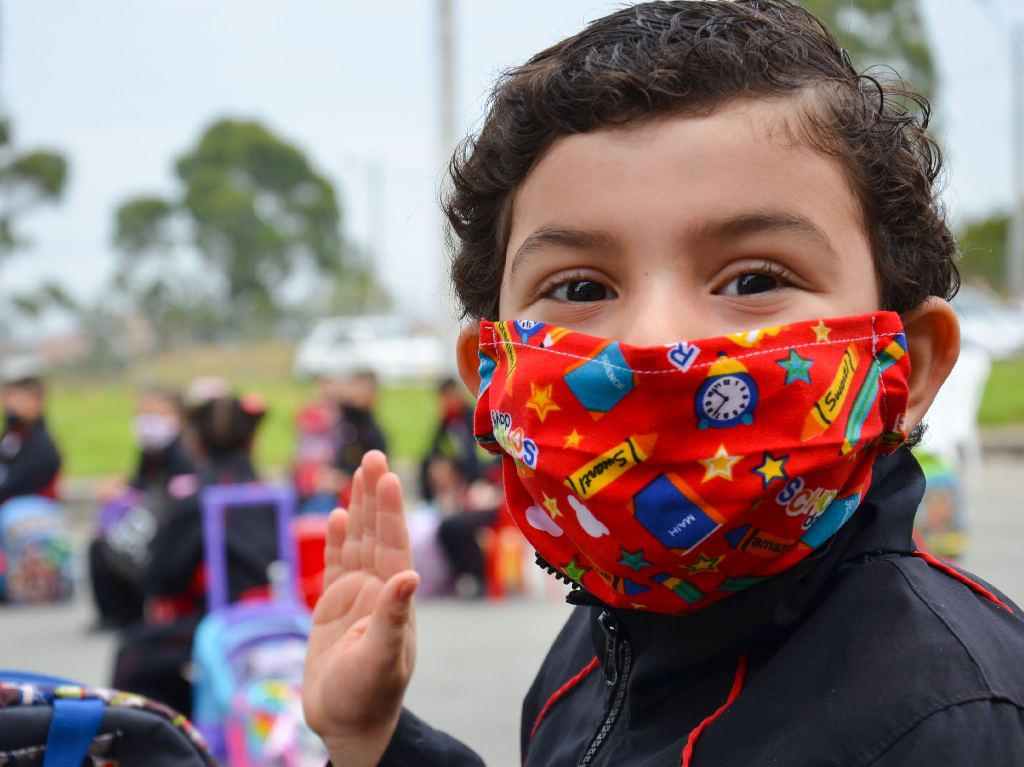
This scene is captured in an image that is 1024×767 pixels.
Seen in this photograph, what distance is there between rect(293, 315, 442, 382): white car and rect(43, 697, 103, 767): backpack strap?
22076mm

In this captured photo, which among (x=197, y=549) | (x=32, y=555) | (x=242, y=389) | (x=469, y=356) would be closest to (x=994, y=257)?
(x=242, y=389)

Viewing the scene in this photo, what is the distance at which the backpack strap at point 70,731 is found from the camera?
5.02ft

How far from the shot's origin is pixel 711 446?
1.12 meters

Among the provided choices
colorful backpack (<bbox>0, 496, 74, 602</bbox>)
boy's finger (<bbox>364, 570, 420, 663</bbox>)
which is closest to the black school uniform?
colorful backpack (<bbox>0, 496, 74, 602</bbox>)

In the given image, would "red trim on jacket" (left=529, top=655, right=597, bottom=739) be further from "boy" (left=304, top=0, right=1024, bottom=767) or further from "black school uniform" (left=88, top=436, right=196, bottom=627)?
"black school uniform" (left=88, top=436, right=196, bottom=627)

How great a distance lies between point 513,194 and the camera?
4.66ft

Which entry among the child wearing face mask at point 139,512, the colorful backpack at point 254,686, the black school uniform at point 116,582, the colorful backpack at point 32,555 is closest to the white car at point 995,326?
the child wearing face mask at point 139,512

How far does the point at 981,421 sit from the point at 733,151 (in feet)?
50.9

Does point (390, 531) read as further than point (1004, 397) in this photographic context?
No

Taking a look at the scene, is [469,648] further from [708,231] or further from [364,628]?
[708,231]

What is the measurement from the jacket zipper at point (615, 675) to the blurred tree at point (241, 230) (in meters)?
20.5

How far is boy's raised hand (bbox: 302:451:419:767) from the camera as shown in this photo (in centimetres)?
150

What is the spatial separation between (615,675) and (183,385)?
19622 millimetres

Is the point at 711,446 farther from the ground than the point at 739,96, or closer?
closer
